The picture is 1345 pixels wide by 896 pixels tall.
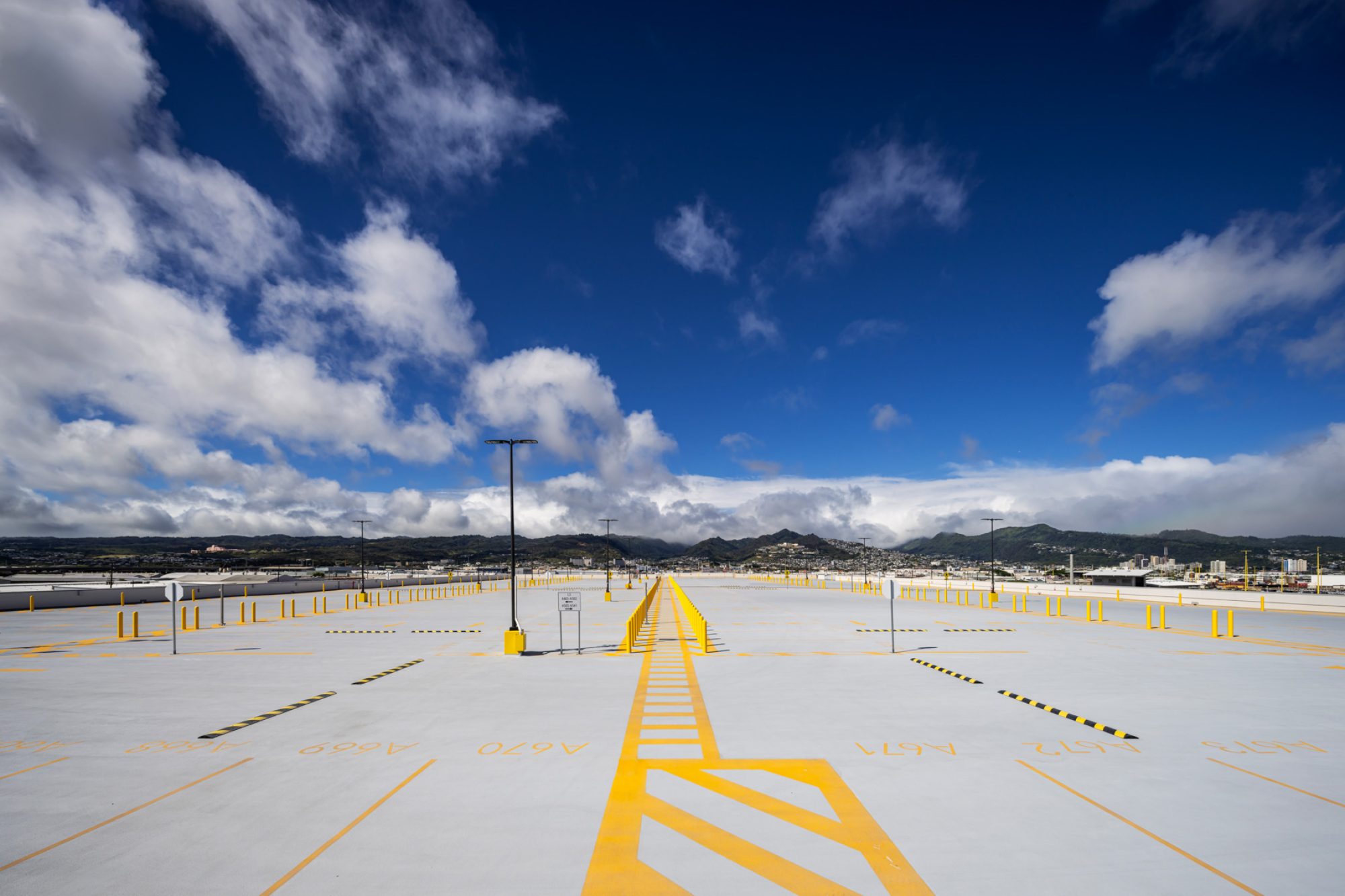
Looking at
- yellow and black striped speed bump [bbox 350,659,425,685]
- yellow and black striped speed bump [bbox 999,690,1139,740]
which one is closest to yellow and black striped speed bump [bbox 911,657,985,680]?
yellow and black striped speed bump [bbox 999,690,1139,740]

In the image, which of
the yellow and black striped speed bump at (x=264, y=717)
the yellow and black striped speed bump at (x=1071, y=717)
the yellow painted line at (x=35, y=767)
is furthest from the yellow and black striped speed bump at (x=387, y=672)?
the yellow and black striped speed bump at (x=1071, y=717)

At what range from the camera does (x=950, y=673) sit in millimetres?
21016

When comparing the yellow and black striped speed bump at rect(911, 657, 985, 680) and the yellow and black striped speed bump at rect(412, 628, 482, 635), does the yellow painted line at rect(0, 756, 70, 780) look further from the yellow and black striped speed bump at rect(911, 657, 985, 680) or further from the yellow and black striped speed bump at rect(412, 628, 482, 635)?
the yellow and black striped speed bump at rect(911, 657, 985, 680)

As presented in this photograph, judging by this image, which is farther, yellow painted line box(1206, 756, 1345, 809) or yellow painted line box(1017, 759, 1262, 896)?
yellow painted line box(1206, 756, 1345, 809)

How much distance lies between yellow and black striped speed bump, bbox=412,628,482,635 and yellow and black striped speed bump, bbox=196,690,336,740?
14499 mm

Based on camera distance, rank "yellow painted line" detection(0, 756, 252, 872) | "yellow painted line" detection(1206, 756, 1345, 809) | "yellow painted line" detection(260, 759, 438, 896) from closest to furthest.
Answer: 1. "yellow painted line" detection(260, 759, 438, 896)
2. "yellow painted line" detection(0, 756, 252, 872)
3. "yellow painted line" detection(1206, 756, 1345, 809)

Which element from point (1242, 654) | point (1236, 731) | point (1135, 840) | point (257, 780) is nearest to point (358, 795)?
point (257, 780)

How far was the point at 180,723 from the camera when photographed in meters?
14.8

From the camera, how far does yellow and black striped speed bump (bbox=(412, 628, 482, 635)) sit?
32.7 m

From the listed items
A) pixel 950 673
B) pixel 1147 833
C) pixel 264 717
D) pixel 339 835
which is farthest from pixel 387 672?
pixel 1147 833

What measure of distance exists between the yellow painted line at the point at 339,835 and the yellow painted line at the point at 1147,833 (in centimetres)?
1055

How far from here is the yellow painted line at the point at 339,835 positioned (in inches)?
300

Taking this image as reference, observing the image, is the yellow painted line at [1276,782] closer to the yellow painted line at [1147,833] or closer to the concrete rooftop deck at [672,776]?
the concrete rooftop deck at [672,776]

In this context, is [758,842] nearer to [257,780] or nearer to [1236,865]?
[1236,865]
